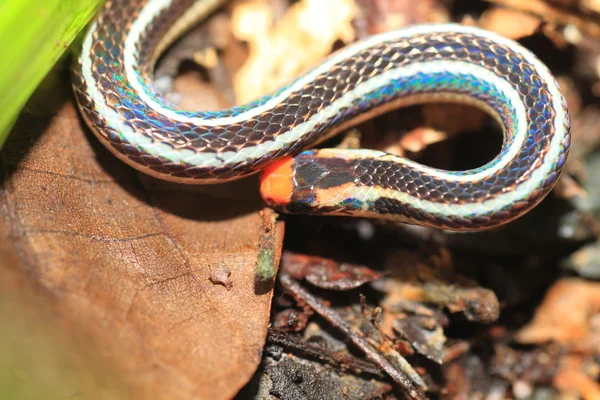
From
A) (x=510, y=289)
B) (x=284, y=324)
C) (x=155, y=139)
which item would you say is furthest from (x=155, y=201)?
(x=510, y=289)

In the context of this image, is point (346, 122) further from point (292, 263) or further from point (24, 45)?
point (24, 45)

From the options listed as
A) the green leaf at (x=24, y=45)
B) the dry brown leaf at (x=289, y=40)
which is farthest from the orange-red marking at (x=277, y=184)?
the green leaf at (x=24, y=45)

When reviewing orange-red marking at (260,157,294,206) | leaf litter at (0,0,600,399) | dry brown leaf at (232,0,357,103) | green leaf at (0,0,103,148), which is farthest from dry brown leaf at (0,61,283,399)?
dry brown leaf at (232,0,357,103)

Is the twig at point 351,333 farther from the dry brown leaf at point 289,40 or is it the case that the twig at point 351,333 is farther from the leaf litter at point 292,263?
the dry brown leaf at point 289,40

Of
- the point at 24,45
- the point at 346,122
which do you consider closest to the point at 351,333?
the point at 346,122

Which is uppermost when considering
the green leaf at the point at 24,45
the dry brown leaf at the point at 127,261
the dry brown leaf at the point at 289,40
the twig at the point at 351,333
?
the green leaf at the point at 24,45

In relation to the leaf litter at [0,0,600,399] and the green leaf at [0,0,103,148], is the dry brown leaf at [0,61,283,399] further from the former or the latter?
the green leaf at [0,0,103,148]
